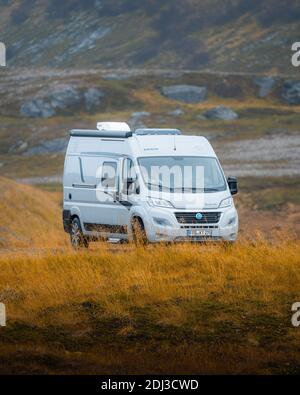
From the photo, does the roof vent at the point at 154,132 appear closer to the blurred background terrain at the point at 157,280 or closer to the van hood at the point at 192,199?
the van hood at the point at 192,199

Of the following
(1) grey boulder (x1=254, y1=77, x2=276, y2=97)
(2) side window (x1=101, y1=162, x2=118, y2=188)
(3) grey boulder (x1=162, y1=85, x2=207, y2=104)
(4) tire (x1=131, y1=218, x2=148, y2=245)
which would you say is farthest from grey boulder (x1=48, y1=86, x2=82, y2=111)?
(4) tire (x1=131, y1=218, x2=148, y2=245)

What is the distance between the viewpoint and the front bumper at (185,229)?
2178 centimetres

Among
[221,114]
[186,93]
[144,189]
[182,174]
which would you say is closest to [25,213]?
[182,174]

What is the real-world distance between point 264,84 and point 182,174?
10404 cm

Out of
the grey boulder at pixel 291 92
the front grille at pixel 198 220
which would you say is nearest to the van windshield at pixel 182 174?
the front grille at pixel 198 220

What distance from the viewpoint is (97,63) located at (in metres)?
197

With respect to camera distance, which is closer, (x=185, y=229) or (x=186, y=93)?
(x=185, y=229)

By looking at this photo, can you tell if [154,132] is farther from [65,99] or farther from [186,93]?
[186,93]

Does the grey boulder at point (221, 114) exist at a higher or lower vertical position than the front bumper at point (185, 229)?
higher

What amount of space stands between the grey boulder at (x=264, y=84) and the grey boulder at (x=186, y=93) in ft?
22.3

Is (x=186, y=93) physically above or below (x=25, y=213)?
above

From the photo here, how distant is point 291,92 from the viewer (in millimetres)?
121188

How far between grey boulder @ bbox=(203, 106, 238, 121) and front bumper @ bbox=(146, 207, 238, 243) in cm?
8221
